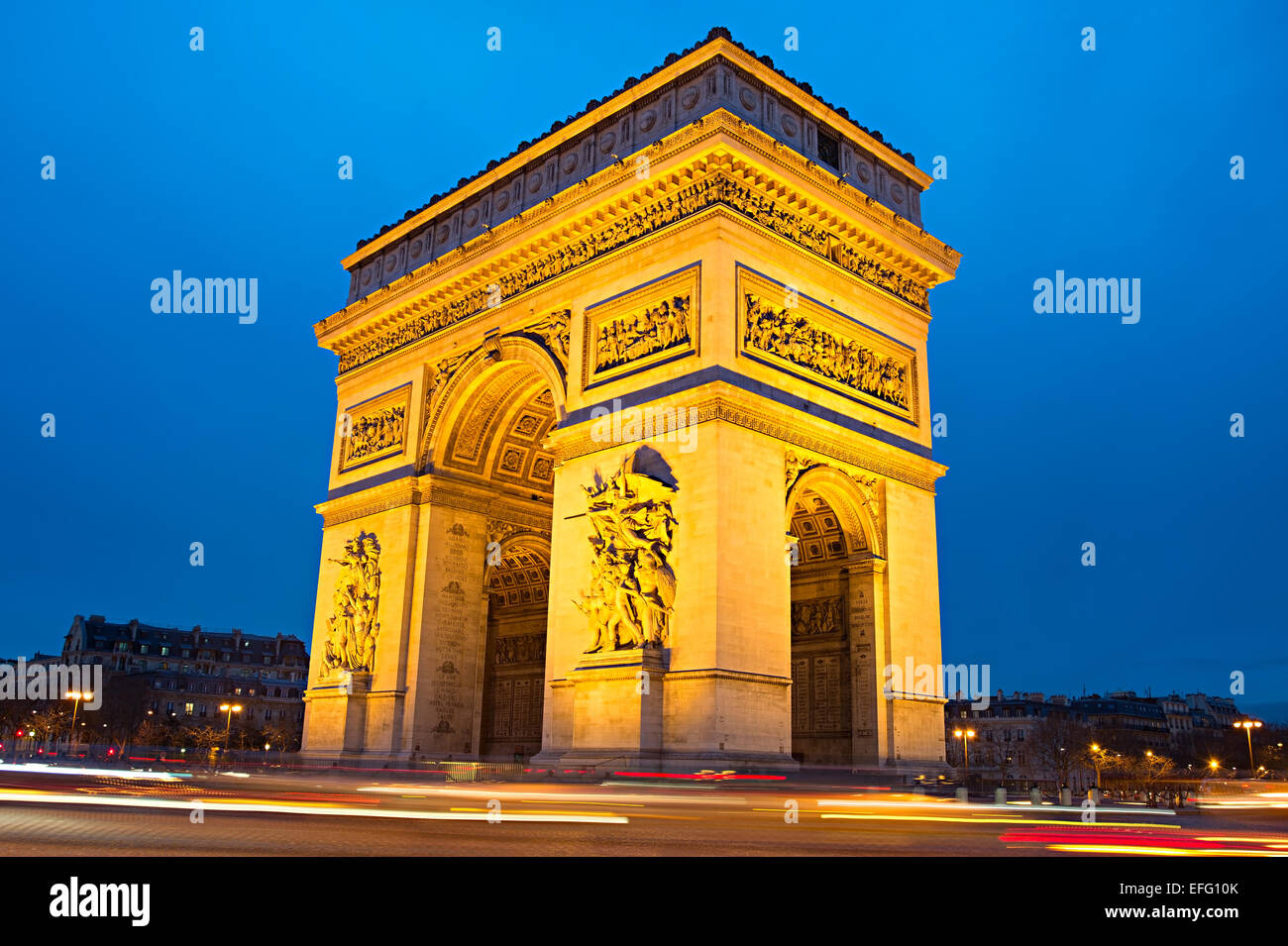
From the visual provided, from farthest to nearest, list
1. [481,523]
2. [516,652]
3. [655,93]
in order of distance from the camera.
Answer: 1. [516,652]
2. [481,523]
3. [655,93]

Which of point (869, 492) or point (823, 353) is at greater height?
point (823, 353)

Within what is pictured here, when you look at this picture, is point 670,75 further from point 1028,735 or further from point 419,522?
point 1028,735

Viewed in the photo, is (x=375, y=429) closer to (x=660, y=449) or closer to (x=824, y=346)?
(x=660, y=449)

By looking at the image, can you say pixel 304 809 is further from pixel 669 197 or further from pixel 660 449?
pixel 669 197

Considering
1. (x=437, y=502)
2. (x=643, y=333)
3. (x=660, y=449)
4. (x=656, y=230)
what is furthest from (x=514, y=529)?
(x=656, y=230)

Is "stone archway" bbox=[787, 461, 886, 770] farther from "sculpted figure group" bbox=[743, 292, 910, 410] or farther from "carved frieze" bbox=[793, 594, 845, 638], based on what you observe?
"sculpted figure group" bbox=[743, 292, 910, 410]

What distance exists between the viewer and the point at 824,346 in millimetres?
22938

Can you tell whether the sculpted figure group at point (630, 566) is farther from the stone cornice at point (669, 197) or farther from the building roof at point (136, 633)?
the building roof at point (136, 633)

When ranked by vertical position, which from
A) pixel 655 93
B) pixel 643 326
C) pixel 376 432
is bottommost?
pixel 376 432

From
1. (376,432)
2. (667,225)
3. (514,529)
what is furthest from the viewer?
(376,432)

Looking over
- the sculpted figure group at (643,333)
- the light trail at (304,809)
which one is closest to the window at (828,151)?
the sculpted figure group at (643,333)

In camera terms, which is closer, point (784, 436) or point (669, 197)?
point (784, 436)

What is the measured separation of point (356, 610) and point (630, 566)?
36.0 ft
